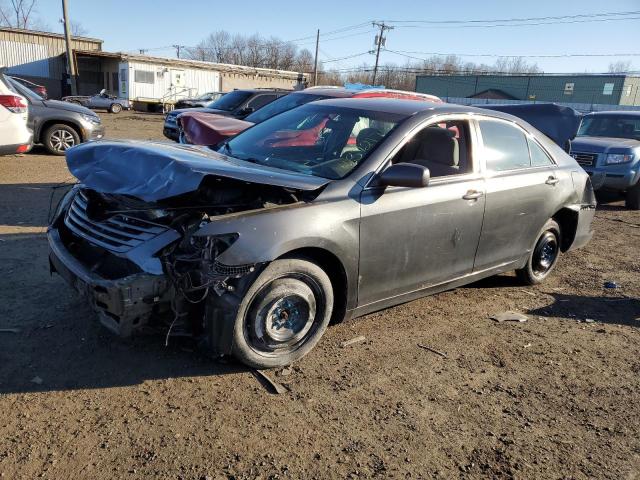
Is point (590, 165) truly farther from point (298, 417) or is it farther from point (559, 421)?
point (298, 417)

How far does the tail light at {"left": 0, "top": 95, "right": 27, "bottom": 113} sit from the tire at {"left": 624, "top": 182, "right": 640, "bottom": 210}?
1141 cm

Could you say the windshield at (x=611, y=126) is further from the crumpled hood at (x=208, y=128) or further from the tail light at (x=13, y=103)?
the tail light at (x=13, y=103)

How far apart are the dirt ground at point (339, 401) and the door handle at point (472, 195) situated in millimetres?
1089

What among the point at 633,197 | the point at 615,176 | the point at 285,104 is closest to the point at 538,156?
the point at 285,104

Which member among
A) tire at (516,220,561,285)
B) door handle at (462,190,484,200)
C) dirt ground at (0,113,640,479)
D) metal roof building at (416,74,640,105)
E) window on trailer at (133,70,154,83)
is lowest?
dirt ground at (0,113,640,479)

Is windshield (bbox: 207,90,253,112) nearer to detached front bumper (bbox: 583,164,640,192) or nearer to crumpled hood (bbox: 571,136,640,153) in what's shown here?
crumpled hood (bbox: 571,136,640,153)

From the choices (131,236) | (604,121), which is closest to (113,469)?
(131,236)

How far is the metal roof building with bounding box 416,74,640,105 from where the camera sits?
46906 millimetres

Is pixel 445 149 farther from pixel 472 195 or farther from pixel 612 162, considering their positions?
pixel 612 162

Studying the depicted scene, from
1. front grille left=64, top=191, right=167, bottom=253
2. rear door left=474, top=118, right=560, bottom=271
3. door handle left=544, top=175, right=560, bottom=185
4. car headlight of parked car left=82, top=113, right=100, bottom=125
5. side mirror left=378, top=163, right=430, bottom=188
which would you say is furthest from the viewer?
car headlight of parked car left=82, top=113, right=100, bottom=125

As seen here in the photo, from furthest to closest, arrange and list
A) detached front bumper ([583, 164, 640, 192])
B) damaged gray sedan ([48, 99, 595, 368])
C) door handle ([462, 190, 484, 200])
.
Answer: detached front bumper ([583, 164, 640, 192])
door handle ([462, 190, 484, 200])
damaged gray sedan ([48, 99, 595, 368])

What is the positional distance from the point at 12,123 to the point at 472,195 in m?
7.75

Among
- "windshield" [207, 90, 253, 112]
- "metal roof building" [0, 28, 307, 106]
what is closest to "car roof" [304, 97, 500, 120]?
"windshield" [207, 90, 253, 112]

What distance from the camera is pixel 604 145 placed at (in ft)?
33.5
